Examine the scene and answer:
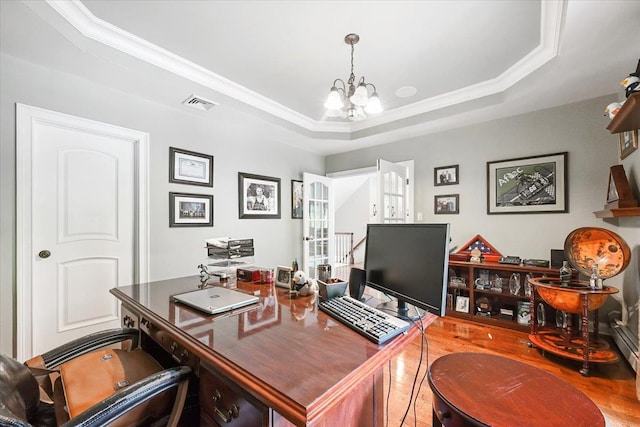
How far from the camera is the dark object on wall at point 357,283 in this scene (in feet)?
4.52

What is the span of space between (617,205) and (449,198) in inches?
64.2

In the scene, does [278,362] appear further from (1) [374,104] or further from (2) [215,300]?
(1) [374,104]

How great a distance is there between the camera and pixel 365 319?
1.03 m

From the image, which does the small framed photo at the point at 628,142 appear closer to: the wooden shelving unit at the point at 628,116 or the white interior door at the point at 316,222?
the wooden shelving unit at the point at 628,116

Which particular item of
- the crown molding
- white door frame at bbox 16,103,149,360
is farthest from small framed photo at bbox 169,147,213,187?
white door frame at bbox 16,103,149,360

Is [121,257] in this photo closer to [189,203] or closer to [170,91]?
[189,203]

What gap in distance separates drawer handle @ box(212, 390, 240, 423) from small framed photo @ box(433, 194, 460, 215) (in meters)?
3.57

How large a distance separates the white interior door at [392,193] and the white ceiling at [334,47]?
0.95 meters

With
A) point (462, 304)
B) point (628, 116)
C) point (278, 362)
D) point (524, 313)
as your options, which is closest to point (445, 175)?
point (462, 304)

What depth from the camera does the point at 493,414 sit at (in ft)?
2.53

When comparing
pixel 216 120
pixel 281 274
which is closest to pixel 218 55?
pixel 216 120

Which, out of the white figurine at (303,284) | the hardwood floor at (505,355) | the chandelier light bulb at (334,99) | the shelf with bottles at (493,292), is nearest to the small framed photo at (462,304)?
the shelf with bottles at (493,292)

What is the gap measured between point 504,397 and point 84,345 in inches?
65.5

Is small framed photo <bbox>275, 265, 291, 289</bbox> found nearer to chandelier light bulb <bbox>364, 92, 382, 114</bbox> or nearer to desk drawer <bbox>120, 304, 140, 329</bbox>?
desk drawer <bbox>120, 304, 140, 329</bbox>
